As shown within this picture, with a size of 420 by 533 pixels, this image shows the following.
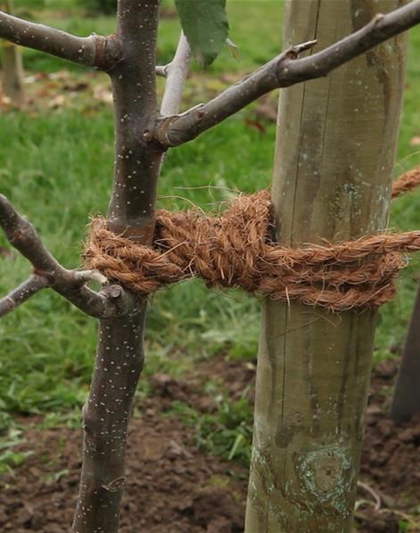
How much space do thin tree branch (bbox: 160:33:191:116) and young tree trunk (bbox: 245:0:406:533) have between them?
0.59ft

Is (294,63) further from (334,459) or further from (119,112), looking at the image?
(334,459)

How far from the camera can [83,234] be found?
145 inches

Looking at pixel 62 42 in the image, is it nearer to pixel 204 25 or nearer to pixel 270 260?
pixel 204 25

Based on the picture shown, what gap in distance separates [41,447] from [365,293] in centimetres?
132

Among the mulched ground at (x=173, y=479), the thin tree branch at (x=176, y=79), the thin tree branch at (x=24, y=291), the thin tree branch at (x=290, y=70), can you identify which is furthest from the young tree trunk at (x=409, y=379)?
the thin tree branch at (x=24, y=291)

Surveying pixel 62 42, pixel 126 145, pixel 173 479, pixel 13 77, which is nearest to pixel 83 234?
pixel 173 479

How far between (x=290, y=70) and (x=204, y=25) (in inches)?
7.0

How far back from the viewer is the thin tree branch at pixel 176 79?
1591mm

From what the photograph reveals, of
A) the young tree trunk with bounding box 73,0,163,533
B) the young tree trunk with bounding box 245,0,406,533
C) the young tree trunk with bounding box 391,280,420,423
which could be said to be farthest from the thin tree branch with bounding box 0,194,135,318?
the young tree trunk with bounding box 391,280,420,423

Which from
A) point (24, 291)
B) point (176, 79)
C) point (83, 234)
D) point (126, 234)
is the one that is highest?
point (83, 234)

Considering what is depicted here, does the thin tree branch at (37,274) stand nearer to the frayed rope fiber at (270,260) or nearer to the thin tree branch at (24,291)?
the thin tree branch at (24,291)

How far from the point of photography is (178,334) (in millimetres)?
3230

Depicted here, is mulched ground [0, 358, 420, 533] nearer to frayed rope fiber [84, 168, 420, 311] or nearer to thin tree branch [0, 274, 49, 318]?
frayed rope fiber [84, 168, 420, 311]

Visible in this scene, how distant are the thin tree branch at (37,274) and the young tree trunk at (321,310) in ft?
1.42
